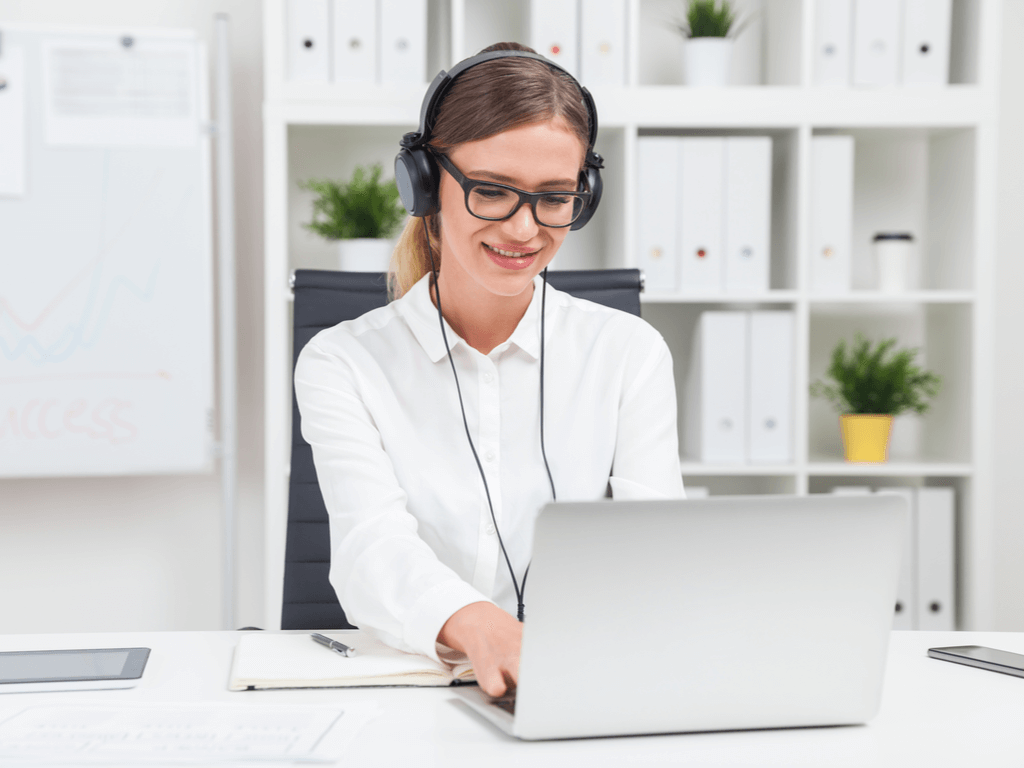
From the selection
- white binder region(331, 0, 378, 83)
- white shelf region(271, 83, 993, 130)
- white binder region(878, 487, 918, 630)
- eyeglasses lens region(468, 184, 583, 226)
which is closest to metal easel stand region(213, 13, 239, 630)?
white binder region(331, 0, 378, 83)

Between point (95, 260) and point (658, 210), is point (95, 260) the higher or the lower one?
the lower one

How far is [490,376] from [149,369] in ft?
3.97

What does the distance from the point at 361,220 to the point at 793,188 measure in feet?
3.23

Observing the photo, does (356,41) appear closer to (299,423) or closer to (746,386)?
(299,423)

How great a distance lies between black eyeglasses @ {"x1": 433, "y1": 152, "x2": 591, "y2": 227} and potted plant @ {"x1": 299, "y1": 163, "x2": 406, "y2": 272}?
1.00m

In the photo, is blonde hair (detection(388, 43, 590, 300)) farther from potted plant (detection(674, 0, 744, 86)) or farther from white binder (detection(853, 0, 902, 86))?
white binder (detection(853, 0, 902, 86))

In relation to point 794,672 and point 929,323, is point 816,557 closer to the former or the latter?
point 794,672

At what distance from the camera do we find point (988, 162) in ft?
6.63

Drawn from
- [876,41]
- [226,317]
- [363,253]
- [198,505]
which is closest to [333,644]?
[363,253]

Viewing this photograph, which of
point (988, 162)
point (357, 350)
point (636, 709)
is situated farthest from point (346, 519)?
point (988, 162)

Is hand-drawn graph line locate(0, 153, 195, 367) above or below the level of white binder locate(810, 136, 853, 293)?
below

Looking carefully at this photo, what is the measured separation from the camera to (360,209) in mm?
2021

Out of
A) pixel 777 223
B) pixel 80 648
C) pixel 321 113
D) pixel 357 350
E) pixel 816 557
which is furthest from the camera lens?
pixel 777 223

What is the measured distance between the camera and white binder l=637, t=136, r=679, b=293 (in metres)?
2.00
